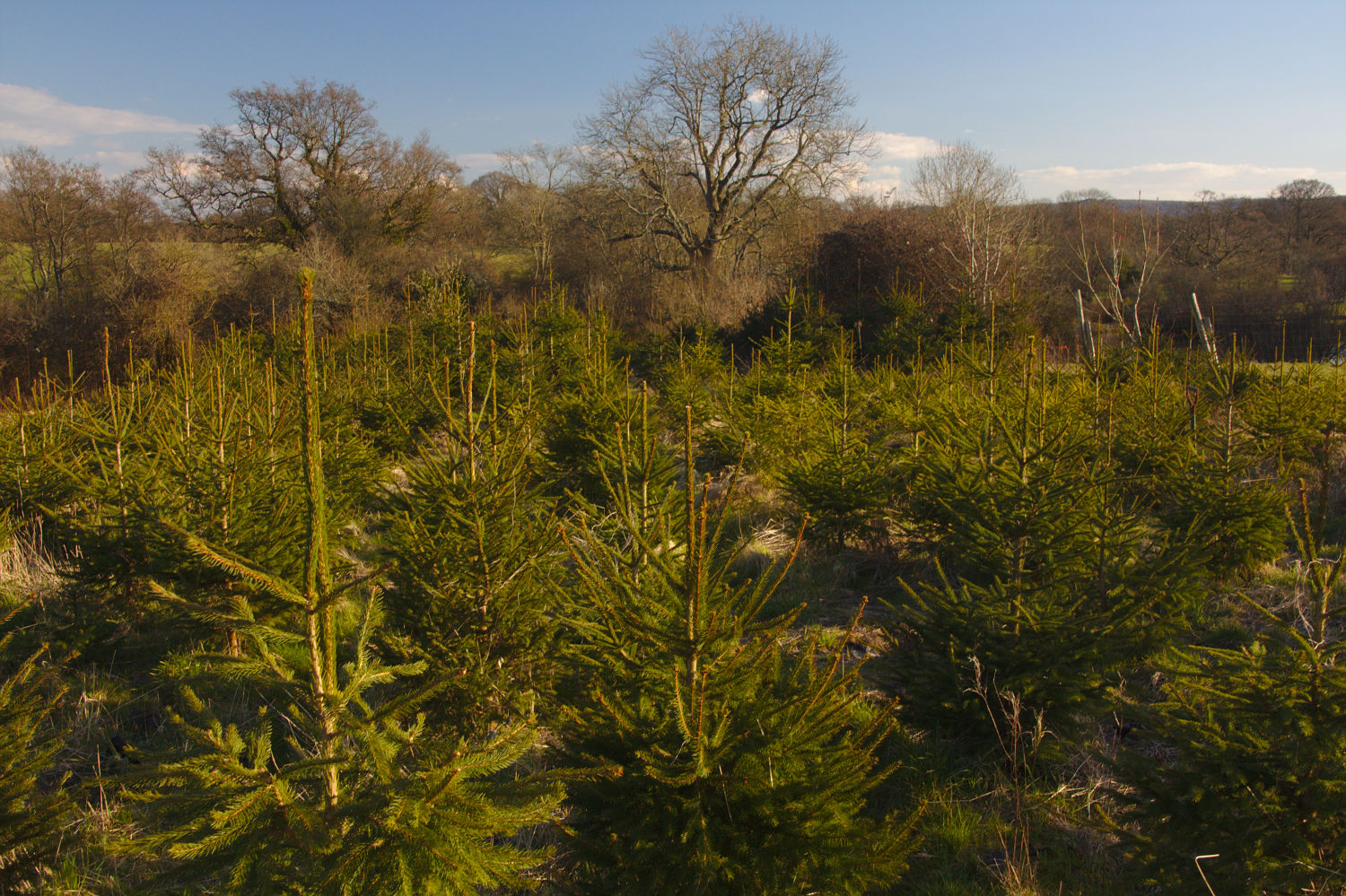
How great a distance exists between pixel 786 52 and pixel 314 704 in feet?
99.8

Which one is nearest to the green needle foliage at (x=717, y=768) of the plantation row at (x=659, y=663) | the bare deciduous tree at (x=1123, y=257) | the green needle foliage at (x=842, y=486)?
the plantation row at (x=659, y=663)

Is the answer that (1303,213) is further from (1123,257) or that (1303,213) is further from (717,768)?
(717,768)

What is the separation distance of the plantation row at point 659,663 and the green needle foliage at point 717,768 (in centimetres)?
1

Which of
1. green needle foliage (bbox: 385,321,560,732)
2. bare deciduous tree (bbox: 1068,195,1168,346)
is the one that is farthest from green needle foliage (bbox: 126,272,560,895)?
bare deciduous tree (bbox: 1068,195,1168,346)

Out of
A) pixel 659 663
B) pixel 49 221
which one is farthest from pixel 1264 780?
pixel 49 221

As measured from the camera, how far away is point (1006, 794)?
11.9ft

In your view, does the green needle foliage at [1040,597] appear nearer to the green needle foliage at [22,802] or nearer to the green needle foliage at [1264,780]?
the green needle foliage at [1264,780]

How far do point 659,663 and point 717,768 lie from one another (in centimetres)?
36

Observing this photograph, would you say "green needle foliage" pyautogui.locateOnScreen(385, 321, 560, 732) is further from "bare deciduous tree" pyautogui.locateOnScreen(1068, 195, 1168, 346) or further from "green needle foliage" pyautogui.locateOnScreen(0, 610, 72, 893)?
"bare deciduous tree" pyautogui.locateOnScreen(1068, 195, 1168, 346)

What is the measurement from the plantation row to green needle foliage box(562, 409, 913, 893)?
0.04ft

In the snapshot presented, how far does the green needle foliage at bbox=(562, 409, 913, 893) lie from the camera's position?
2.04 metres

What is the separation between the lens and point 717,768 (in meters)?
2.09

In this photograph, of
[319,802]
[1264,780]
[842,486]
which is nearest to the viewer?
[319,802]

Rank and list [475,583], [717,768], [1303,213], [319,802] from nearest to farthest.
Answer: [319,802], [717,768], [475,583], [1303,213]
